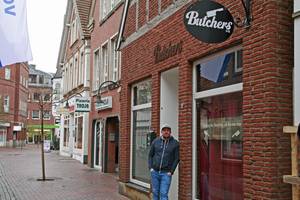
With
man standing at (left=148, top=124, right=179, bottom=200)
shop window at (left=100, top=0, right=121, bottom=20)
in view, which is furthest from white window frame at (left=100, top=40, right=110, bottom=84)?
man standing at (left=148, top=124, right=179, bottom=200)

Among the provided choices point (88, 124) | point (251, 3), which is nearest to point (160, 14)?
point (251, 3)

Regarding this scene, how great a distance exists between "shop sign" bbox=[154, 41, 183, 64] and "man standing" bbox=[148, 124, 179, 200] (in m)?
1.66

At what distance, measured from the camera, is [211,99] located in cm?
809

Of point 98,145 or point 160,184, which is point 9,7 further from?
point 98,145

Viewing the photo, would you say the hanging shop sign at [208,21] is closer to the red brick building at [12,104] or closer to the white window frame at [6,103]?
the red brick building at [12,104]

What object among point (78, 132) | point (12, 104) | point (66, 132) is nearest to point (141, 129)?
point (78, 132)

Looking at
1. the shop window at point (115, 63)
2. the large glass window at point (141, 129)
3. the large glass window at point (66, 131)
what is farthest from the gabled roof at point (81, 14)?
the large glass window at point (141, 129)

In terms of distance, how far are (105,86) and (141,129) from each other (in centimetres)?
776

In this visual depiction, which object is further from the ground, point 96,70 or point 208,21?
point 96,70

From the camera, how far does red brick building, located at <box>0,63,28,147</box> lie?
2266 inches

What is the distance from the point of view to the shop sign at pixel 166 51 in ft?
29.9

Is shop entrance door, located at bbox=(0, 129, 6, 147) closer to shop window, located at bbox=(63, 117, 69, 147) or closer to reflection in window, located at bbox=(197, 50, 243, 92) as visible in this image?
shop window, located at bbox=(63, 117, 69, 147)

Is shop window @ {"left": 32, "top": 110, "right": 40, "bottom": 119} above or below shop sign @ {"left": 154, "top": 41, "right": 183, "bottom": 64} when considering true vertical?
above

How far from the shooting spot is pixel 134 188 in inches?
444
